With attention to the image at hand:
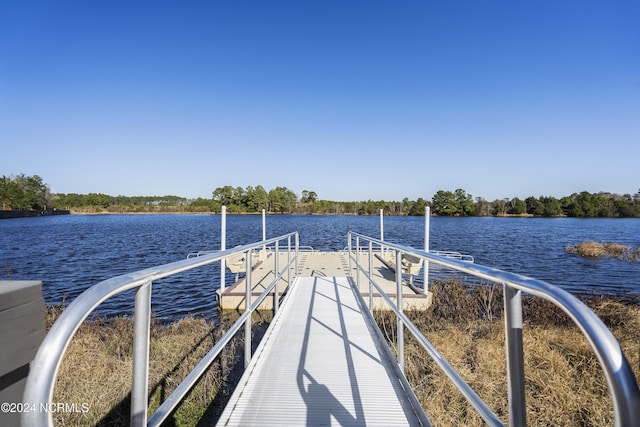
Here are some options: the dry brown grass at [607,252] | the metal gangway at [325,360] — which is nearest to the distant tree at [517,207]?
the dry brown grass at [607,252]

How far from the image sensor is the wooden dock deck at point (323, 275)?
22.3ft

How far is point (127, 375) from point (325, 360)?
2.36 m

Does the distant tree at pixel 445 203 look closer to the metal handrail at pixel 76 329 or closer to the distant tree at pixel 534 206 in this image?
the distant tree at pixel 534 206

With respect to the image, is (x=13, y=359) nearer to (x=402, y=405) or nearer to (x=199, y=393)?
(x=402, y=405)

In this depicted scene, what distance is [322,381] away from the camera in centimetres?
253

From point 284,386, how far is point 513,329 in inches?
75.8

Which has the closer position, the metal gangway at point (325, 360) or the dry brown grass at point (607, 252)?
the metal gangway at point (325, 360)

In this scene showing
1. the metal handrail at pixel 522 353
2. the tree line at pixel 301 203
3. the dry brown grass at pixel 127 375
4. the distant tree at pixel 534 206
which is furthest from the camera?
the distant tree at pixel 534 206

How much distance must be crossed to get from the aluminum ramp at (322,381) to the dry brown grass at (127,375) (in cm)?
102

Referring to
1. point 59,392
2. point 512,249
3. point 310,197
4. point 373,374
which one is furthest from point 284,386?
point 310,197

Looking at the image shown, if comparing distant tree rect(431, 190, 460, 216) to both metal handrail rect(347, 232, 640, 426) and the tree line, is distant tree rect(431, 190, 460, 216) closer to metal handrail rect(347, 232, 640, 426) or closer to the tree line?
the tree line

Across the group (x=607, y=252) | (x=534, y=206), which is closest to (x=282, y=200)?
(x=534, y=206)

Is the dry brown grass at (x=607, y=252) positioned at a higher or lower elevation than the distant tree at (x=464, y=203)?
lower

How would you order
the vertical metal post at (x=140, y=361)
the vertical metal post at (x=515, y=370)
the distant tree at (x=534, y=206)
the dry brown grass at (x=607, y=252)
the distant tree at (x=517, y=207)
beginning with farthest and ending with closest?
1. the distant tree at (x=517, y=207)
2. the distant tree at (x=534, y=206)
3. the dry brown grass at (x=607, y=252)
4. the vertical metal post at (x=140, y=361)
5. the vertical metal post at (x=515, y=370)
